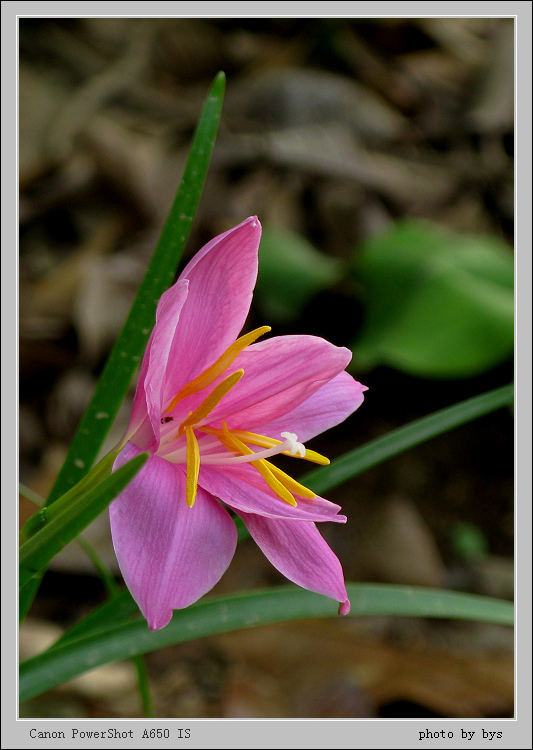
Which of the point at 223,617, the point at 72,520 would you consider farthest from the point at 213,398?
the point at 223,617

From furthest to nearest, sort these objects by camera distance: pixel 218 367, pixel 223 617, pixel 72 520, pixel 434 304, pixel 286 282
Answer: pixel 286 282, pixel 434 304, pixel 223 617, pixel 218 367, pixel 72 520

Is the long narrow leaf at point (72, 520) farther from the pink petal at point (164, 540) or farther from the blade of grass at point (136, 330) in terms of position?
the blade of grass at point (136, 330)

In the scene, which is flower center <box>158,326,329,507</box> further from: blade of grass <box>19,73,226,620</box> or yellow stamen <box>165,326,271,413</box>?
blade of grass <box>19,73,226,620</box>

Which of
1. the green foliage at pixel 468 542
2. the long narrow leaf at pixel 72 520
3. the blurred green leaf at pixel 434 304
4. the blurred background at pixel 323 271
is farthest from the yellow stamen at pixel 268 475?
the green foliage at pixel 468 542

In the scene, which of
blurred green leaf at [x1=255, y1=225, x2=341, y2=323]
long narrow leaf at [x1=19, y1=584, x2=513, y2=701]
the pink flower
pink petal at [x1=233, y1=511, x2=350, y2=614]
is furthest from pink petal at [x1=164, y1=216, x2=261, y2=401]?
blurred green leaf at [x1=255, y1=225, x2=341, y2=323]

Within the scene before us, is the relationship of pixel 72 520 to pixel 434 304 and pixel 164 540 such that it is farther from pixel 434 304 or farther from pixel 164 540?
pixel 434 304

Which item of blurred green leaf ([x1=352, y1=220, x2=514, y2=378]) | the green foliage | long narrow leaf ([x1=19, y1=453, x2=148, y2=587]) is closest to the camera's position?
long narrow leaf ([x1=19, y1=453, x2=148, y2=587])

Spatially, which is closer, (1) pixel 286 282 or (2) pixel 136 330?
(2) pixel 136 330
